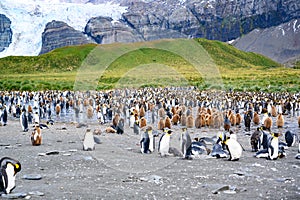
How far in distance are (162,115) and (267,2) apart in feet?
490

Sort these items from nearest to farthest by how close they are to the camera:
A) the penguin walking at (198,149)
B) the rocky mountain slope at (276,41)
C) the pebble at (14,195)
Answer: the pebble at (14,195), the penguin walking at (198,149), the rocky mountain slope at (276,41)

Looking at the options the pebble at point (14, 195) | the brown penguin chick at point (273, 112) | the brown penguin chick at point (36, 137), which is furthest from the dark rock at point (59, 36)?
the pebble at point (14, 195)

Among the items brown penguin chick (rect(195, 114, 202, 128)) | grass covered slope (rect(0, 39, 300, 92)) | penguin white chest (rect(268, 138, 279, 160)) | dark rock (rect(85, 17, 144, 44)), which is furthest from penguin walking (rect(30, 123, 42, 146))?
dark rock (rect(85, 17, 144, 44))

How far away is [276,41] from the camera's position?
443 feet

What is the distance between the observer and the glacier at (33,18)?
3526 inches

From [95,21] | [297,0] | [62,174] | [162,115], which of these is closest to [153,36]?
[95,21]

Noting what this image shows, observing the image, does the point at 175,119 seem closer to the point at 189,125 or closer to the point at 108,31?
the point at 189,125

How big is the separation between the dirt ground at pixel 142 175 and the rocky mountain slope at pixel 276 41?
118194 millimetres

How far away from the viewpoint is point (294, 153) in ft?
30.2

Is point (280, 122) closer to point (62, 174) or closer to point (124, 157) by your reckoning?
point (124, 157)

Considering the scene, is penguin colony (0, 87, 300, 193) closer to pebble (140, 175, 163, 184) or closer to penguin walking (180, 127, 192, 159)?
penguin walking (180, 127, 192, 159)

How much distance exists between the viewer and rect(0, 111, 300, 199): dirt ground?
5.89 m

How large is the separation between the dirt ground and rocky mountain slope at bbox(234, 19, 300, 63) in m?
118

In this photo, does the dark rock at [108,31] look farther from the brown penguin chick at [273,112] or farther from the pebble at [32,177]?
the pebble at [32,177]
